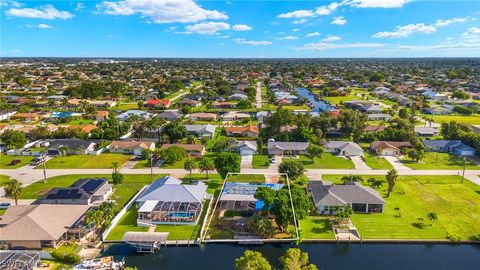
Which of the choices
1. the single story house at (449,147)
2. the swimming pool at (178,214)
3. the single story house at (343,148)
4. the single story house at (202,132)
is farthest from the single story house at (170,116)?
the single story house at (449,147)

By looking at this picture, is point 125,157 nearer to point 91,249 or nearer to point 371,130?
point 91,249

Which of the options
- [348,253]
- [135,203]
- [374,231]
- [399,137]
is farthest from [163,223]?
[399,137]

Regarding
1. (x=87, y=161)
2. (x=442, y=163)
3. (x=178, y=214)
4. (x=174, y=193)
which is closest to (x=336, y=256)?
(x=178, y=214)

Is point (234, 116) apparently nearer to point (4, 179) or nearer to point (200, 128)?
point (200, 128)

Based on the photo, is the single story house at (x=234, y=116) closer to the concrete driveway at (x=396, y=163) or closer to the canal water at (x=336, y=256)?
the concrete driveway at (x=396, y=163)

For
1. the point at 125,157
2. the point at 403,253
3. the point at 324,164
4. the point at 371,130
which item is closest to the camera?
the point at 403,253
